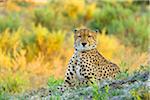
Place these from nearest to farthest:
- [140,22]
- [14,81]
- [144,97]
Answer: [144,97] < [14,81] < [140,22]

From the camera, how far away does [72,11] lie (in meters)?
24.2

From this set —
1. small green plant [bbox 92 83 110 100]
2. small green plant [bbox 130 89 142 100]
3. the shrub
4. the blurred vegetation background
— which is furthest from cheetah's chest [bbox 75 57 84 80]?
the shrub

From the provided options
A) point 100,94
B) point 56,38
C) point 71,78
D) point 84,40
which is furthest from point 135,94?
point 56,38

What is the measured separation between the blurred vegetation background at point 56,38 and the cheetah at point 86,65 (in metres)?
0.25

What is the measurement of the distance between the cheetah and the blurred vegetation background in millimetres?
249

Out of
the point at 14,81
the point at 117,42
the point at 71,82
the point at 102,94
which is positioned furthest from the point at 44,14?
the point at 102,94

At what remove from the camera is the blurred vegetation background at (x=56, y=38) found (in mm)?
11664

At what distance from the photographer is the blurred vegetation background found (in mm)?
11664

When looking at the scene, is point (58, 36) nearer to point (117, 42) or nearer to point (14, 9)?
point (117, 42)

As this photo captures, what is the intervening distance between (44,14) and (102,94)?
14534mm

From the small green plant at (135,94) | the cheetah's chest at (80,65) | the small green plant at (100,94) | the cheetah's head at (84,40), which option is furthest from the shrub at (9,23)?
the small green plant at (135,94)

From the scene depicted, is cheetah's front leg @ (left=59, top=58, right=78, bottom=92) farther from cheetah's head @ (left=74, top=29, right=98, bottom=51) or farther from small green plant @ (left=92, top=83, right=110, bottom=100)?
small green plant @ (left=92, top=83, right=110, bottom=100)

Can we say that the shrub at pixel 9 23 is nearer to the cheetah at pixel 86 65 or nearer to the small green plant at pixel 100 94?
the cheetah at pixel 86 65

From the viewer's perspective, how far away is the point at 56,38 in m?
15.8
